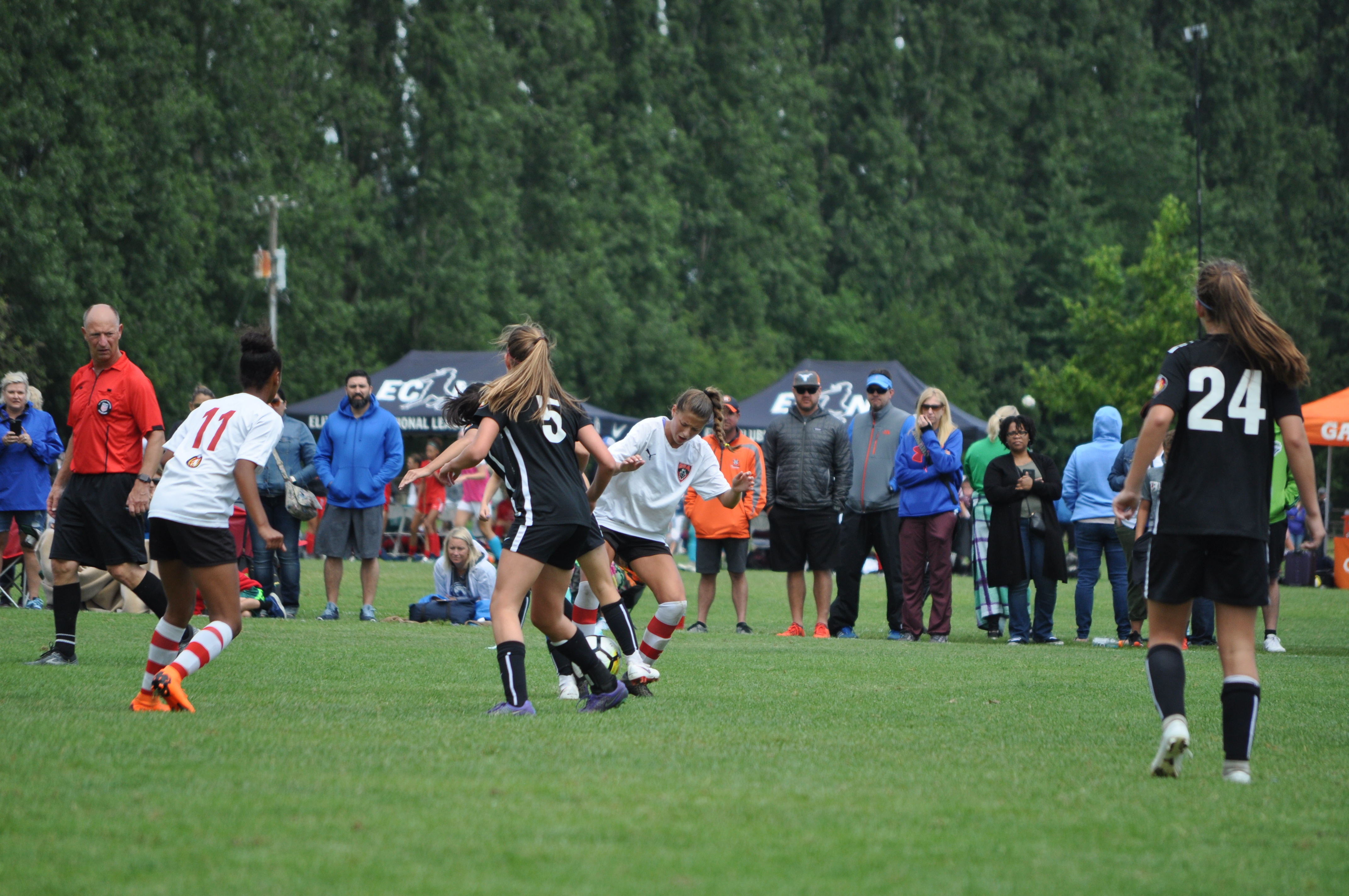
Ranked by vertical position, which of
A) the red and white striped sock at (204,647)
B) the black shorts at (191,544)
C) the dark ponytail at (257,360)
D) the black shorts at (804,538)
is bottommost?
the red and white striped sock at (204,647)

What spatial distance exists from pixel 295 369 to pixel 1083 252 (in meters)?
33.3

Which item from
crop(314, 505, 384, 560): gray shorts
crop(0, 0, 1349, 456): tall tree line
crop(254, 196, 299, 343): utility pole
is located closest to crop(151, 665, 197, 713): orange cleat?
crop(314, 505, 384, 560): gray shorts

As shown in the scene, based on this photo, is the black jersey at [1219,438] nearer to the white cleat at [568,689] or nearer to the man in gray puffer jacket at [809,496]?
the white cleat at [568,689]

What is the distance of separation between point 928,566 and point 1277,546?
2.75 metres

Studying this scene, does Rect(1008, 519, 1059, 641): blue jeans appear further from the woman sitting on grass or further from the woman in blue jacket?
the woman sitting on grass

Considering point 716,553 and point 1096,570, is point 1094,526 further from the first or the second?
point 716,553

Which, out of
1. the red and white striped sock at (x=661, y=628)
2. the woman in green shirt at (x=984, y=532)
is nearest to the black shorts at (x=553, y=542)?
the red and white striped sock at (x=661, y=628)

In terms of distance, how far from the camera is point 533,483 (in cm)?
732

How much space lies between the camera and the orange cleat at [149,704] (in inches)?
279

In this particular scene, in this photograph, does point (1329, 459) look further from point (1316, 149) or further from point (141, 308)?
point (1316, 149)

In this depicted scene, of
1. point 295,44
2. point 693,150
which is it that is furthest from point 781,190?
point 295,44

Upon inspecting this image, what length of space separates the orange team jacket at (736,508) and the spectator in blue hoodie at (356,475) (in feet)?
9.01

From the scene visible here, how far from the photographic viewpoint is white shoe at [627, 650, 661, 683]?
841cm

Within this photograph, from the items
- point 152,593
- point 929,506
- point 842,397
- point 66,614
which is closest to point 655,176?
point 842,397
